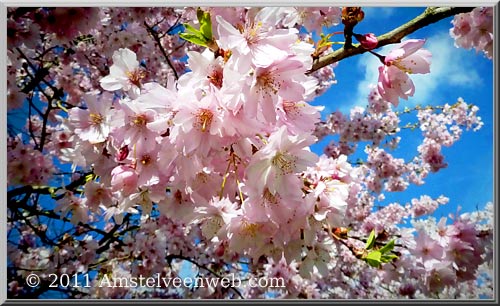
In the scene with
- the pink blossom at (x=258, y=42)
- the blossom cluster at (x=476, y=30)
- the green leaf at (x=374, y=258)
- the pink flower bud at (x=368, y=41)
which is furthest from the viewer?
the blossom cluster at (x=476, y=30)

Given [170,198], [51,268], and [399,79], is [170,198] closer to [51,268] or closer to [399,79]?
[399,79]

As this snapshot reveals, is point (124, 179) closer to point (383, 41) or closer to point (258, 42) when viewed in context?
point (258, 42)

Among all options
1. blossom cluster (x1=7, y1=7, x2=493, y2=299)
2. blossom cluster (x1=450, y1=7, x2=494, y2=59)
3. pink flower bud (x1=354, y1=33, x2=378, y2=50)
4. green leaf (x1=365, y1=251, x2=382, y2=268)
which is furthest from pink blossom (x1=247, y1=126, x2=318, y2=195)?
blossom cluster (x1=450, y1=7, x2=494, y2=59)

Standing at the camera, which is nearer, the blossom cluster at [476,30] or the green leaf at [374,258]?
the green leaf at [374,258]

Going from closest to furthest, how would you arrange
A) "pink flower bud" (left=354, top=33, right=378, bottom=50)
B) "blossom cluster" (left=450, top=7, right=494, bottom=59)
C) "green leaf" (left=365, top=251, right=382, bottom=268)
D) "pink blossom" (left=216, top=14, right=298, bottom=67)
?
"pink blossom" (left=216, top=14, right=298, bottom=67) → "pink flower bud" (left=354, top=33, right=378, bottom=50) → "green leaf" (left=365, top=251, right=382, bottom=268) → "blossom cluster" (left=450, top=7, right=494, bottom=59)

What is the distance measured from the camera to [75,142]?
1.32 meters

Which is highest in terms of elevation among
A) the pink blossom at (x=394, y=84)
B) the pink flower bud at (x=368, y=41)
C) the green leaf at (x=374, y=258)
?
the pink flower bud at (x=368, y=41)

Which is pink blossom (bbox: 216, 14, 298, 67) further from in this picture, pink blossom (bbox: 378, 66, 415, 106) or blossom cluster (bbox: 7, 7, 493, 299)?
pink blossom (bbox: 378, 66, 415, 106)

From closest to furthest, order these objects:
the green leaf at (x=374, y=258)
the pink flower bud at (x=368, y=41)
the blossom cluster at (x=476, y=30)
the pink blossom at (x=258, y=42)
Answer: the pink blossom at (x=258, y=42)
the pink flower bud at (x=368, y=41)
the green leaf at (x=374, y=258)
the blossom cluster at (x=476, y=30)

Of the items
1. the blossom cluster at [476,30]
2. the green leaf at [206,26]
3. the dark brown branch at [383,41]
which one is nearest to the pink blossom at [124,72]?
the green leaf at [206,26]

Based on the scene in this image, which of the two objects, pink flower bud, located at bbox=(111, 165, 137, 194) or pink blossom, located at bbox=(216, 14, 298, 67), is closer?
pink blossom, located at bbox=(216, 14, 298, 67)

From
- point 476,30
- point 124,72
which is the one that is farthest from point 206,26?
point 476,30

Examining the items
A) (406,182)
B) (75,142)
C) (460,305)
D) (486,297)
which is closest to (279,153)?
(75,142)

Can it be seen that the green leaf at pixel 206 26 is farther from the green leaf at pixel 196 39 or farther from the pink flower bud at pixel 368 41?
the pink flower bud at pixel 368 41
